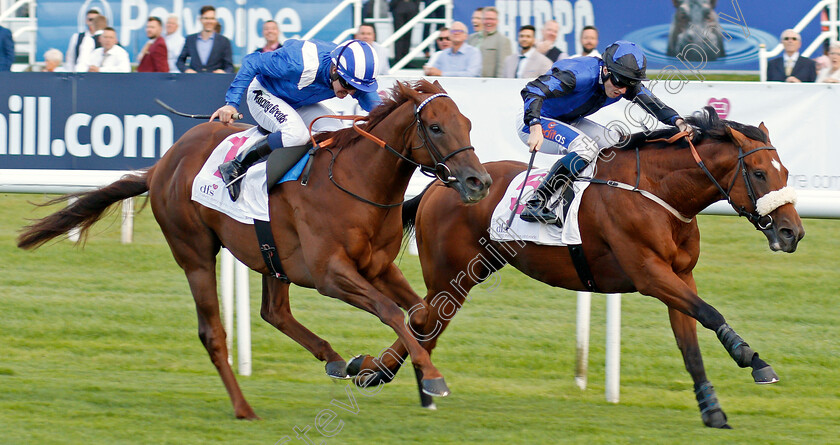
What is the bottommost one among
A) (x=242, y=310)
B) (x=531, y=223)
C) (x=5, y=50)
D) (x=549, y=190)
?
A: (x=242, y=310)

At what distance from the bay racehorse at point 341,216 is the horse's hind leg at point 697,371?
1382 mm

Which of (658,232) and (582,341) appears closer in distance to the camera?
(658,232)

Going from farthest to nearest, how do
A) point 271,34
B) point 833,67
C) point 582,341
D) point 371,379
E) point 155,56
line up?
point 155,56 → point 271,34 → point 833,67 → point 582,341 → point 371,379

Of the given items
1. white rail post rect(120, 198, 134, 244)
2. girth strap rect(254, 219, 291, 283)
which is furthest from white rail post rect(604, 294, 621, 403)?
white rail post rect(120, 198, 134, 244)

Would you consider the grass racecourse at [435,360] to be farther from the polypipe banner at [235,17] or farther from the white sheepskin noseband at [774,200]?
the polypipe banner at [235,17]

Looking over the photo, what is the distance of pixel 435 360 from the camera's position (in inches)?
286

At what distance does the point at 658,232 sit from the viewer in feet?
17.6

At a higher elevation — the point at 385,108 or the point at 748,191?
the point at 385,108

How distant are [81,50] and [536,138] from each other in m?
6.15

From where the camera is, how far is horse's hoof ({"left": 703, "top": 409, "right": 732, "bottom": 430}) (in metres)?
5.32

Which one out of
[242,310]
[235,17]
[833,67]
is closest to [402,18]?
[235,17]

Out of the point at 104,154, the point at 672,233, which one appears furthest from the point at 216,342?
the point at 104,154

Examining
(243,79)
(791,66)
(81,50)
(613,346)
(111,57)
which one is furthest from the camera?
(81,50)

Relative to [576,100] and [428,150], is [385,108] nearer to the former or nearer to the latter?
[428,150]
